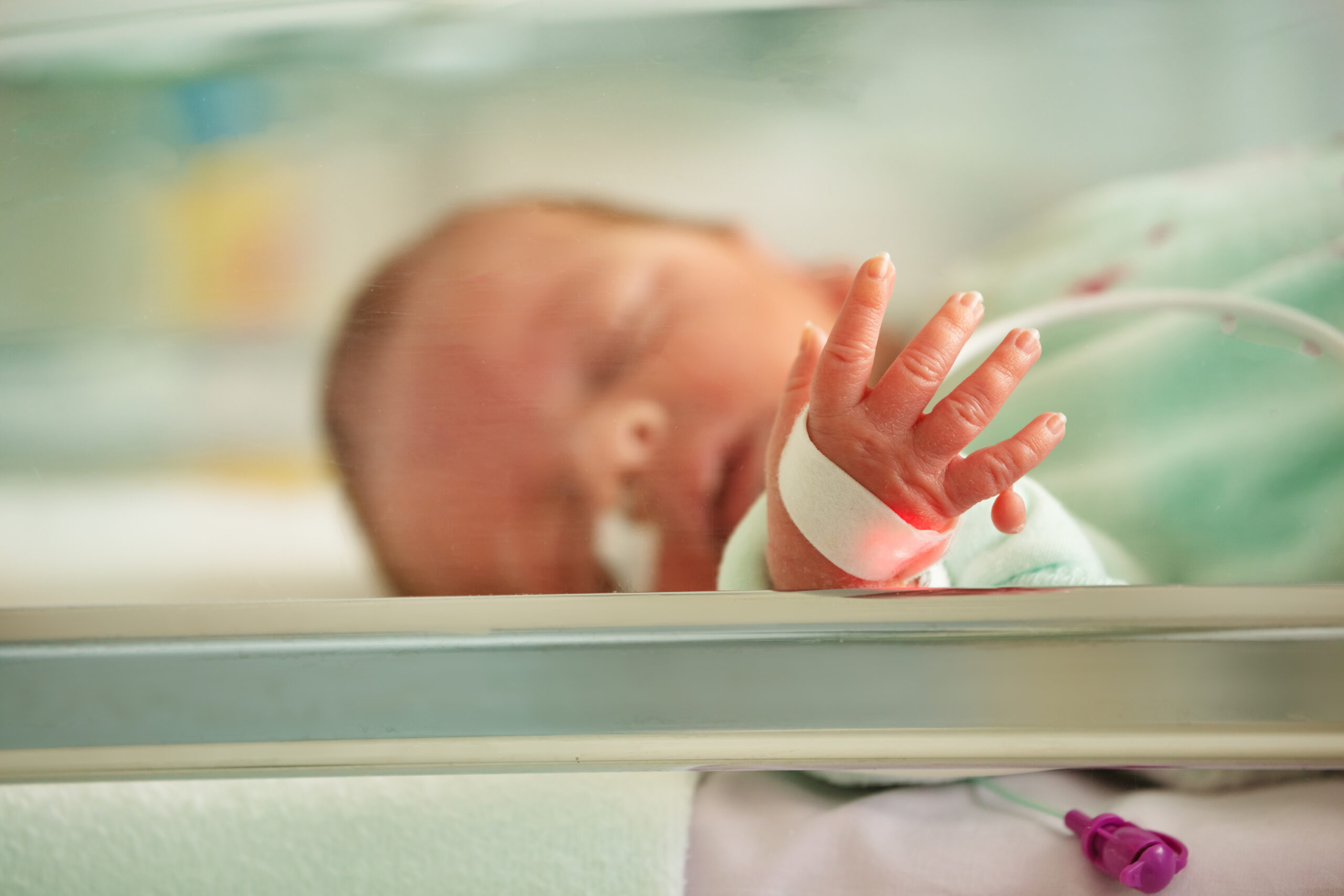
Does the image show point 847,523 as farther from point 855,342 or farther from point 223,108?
point 223,108

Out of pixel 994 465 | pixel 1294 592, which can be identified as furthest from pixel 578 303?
pixel 1294 592

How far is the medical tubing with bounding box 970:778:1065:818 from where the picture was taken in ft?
1.35

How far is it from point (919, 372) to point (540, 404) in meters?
0.20

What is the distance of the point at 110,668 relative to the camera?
262 millimetres

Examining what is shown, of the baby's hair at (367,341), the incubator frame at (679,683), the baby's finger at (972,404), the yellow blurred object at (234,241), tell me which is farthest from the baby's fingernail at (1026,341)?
the yellow blurred object at (234,241)

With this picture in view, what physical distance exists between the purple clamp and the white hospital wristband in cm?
14

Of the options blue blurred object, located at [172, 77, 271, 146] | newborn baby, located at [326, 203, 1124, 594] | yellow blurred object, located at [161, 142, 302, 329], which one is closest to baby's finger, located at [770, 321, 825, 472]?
newborn baby, located at [326, 203, 1124, 594]

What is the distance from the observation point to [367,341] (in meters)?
0.48

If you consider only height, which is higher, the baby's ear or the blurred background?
the blurred background

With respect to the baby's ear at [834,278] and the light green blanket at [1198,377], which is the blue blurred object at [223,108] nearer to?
the baby's ear at [834,278]

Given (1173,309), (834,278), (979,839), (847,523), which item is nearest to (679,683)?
(847,523)

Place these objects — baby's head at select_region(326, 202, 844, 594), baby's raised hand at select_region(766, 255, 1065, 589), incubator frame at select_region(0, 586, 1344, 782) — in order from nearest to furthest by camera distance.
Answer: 1. incubator frame at select_region(0, 586, 1344, 782)
2. baby's raised hand at select_region(766, 255, 1065, 589)
3. baby's head at select_region(326, 202, 844, 594)

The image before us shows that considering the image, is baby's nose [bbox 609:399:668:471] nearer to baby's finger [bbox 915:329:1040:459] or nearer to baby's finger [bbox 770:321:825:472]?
baby's finger [bbox 770:321:825:472]

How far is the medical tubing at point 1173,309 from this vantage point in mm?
511
